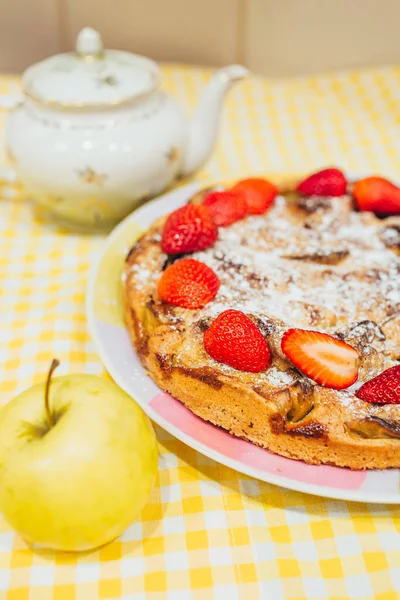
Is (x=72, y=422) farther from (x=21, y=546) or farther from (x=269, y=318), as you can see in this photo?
(x=269, y=318)

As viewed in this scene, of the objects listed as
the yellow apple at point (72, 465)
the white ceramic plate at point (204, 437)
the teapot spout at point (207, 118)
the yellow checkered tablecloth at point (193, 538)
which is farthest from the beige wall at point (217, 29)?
the yellow apple at point (72, 465)

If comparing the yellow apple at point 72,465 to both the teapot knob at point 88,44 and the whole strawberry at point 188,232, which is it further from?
the teapot knob at point 88,44

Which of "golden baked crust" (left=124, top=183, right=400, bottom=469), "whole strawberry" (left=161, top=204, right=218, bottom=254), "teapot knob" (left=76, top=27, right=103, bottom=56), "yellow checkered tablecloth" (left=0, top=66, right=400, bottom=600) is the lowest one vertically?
"yellow checkered tablecloth" (left=0, top=66, right=400, bottom=600)

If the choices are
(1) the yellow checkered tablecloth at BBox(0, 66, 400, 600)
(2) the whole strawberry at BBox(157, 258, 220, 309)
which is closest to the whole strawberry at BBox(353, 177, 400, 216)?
(2) the whole strawberry at BBox(157, 258, 220, 309)

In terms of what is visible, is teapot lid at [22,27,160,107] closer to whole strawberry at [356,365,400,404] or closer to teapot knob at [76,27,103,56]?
teapot knob at [76,27,103,56]

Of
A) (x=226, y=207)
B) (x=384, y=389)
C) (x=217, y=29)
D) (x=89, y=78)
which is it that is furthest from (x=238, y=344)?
(x=217, y=29)

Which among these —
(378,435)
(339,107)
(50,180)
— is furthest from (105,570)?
(339,107)
